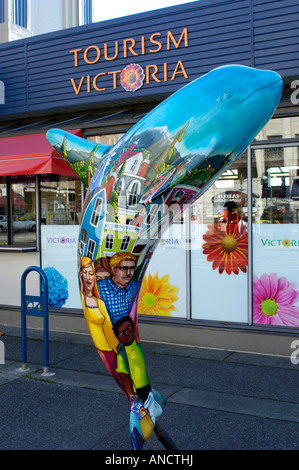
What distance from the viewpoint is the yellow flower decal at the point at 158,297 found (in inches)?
272

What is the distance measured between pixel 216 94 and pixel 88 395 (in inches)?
137

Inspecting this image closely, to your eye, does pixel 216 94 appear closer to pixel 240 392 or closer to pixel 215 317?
pixel 240 392

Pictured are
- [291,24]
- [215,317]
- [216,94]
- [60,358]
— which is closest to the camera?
[216,94]

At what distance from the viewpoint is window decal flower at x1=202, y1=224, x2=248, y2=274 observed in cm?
643

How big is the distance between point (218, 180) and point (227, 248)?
934 millimetres

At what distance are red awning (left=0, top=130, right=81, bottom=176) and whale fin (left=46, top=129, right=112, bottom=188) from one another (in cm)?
354

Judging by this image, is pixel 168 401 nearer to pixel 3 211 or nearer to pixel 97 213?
pixel 97 213

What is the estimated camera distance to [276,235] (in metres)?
6.20

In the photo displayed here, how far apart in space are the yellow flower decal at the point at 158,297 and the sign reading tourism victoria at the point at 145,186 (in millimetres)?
4039

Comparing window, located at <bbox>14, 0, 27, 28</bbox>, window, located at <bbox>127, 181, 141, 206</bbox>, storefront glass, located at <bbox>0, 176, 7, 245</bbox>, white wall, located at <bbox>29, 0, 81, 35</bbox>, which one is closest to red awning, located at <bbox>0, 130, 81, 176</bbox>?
storefront glass, located at <bbox>0, 176, 7, 245</bbox>

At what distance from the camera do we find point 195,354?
6.23 meters

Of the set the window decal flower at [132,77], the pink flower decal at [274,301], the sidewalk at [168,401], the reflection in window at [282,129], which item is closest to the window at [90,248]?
the sidewalk at [168,401]
